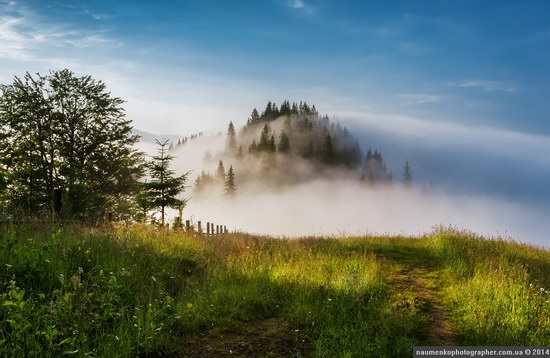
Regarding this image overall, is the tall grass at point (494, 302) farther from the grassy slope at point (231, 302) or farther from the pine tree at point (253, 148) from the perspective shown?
the pine tree at point (253, 148)

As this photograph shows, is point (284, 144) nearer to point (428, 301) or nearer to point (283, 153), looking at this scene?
point (283, 153)

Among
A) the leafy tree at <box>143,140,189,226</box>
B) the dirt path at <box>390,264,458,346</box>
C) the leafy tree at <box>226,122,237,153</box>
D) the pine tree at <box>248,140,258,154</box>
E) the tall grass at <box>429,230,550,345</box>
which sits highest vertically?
the leafy tree at <box>226,122,237,153</box>

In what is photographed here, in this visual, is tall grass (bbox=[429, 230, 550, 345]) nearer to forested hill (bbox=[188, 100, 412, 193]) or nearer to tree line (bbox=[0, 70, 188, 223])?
tree line (bbox=[0, 70, 188, 223])

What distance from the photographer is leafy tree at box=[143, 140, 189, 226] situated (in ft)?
79.9

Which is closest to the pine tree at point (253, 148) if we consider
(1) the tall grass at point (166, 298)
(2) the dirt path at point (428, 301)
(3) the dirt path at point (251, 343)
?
(2) the dirt path at point (428, 301)

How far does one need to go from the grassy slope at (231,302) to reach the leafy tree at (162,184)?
14.5m

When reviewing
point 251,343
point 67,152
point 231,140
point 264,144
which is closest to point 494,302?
point 251,343

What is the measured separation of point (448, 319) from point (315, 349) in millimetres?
2986

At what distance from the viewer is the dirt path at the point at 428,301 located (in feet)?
20.3

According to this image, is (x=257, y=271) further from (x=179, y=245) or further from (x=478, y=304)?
(x=478, y=304)

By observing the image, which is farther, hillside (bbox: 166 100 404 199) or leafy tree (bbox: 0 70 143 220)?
hillside (bbox: 166 100 404 199)

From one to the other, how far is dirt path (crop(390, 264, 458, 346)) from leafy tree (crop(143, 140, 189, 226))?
660 inches

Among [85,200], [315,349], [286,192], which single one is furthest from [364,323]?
[286,192]

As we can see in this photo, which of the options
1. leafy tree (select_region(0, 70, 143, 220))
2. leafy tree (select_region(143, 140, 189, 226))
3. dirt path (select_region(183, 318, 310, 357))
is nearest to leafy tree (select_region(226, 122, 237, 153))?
leafy tree (select_region(0, 70, 143, 220))
